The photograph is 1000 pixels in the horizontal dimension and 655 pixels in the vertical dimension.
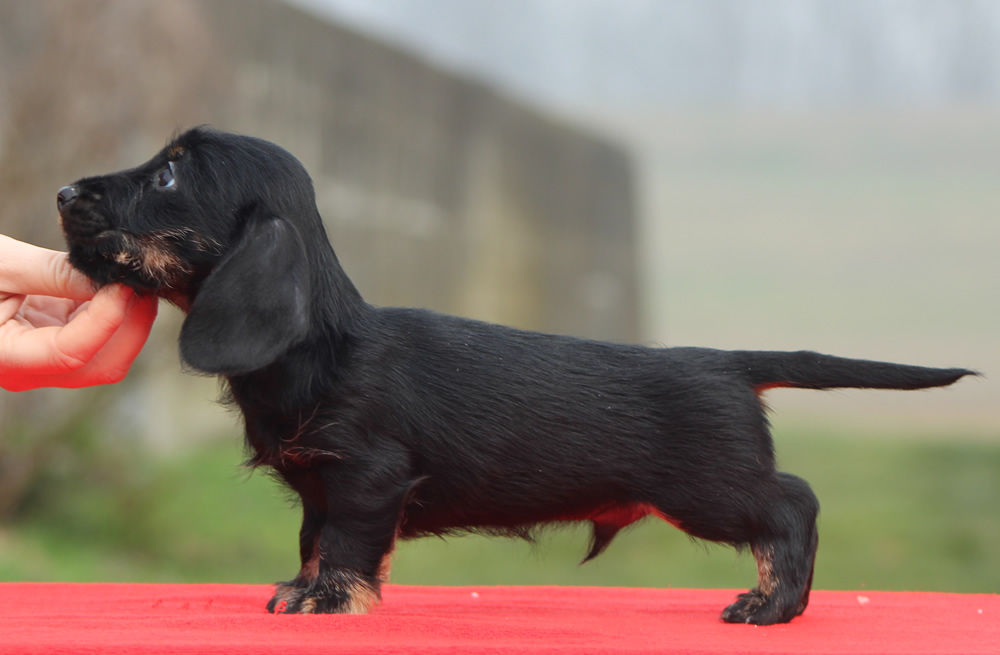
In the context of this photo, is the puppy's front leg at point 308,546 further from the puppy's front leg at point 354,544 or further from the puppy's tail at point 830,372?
the puppy's tail at point 830,372

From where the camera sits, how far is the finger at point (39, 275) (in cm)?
266

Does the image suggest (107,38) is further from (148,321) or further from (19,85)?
(148,321)

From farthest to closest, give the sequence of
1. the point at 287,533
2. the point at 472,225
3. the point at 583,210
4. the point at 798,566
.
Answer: the point at 583,210 → the point at 472,225 → the point at 287,533 → the point at 798,566

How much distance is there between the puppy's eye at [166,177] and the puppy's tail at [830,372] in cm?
158

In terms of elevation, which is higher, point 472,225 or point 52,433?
point 472,225

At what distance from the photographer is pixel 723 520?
2.75 metres

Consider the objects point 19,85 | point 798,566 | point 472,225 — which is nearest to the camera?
point 798,566

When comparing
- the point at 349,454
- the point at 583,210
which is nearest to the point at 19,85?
the point at 349,454

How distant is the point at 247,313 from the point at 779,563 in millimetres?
1503

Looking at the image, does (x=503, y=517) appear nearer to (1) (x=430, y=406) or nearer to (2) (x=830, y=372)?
(1) (x=430, y=406)

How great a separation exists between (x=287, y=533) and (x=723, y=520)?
6.65 m

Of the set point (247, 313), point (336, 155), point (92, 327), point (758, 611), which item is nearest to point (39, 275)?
point (92, 327)

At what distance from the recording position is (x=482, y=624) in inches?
98.6

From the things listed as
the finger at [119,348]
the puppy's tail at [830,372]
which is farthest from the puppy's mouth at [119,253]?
the puppy's tail at [830,372]
